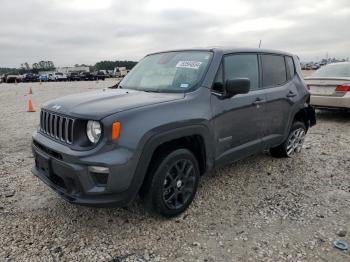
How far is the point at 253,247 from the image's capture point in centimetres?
315

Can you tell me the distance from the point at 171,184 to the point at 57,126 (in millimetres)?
1308

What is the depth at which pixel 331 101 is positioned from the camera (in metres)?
8.45

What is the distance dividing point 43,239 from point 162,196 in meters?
1.23

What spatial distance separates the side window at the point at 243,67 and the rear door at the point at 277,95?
19cm

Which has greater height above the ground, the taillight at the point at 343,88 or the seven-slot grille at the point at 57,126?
the taillight at the point at 343,88

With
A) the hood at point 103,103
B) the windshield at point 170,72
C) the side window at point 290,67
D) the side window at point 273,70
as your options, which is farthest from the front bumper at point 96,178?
the side window at point 290,67

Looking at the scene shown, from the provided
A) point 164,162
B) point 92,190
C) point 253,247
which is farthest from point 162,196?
point 253,247

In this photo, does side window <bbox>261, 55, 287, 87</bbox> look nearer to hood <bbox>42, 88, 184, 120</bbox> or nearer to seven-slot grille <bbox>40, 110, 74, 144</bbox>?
hood <bbox>42, 88, 184, 120</bbox>

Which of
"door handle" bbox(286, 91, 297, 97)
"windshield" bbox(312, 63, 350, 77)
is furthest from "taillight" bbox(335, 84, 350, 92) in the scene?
"door handle" bbox(286, 91, 297, 97)

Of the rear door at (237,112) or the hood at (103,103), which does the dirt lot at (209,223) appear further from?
the hood at (103,103)

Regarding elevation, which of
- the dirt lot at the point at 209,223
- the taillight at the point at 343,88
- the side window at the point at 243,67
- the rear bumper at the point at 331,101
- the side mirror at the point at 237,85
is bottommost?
the dirt lot at the point at 209,223

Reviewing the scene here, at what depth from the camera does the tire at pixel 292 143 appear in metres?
5.50

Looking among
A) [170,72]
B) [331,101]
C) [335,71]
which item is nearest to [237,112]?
[170,72]

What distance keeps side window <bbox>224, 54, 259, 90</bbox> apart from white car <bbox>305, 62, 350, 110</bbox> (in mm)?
4717
